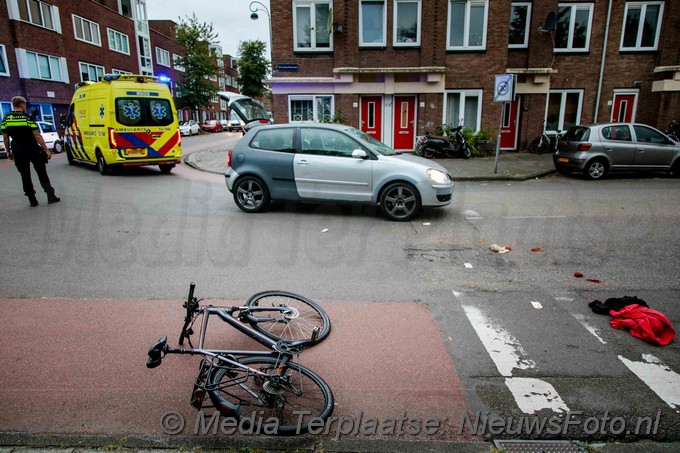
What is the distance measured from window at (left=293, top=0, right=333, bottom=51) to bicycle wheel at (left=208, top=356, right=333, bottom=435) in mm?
17248

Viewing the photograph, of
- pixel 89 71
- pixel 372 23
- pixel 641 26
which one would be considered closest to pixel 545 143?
pixel 641 26

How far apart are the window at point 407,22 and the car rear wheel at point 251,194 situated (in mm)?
12089

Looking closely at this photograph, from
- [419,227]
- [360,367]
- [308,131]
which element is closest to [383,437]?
[360,367]

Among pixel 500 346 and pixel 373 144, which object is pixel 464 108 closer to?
pixel 373 144

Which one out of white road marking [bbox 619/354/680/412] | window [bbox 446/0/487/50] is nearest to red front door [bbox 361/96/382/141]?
window [bbox 446/0/487/50]

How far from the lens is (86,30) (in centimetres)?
3431

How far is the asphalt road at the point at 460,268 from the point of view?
11.5 ft

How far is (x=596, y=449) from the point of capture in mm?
2816

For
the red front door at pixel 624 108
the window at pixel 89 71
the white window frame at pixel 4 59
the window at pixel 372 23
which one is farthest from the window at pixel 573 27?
the window at pixel 89 71

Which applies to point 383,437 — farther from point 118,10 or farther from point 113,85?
point 118,10

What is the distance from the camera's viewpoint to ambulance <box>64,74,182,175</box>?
12914 millimetres

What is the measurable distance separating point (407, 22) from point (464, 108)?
423 cm

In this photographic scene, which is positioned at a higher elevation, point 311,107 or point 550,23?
point 550,23

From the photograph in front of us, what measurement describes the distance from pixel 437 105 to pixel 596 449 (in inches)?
676
